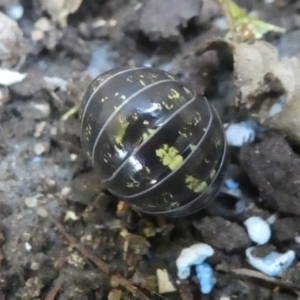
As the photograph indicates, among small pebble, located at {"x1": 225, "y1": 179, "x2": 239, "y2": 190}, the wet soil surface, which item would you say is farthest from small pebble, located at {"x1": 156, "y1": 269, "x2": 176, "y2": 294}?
small pebble, located at {"x1": 225, "y1": 179, "x2": 239, "y2": 190}

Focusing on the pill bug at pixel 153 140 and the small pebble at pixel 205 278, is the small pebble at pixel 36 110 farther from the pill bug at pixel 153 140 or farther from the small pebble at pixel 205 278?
the small pebble at pixel 205 278

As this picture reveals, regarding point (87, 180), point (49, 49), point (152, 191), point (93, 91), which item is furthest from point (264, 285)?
point (49, 49)

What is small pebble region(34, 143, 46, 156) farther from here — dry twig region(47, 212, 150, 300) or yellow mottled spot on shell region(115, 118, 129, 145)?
yellow mottled spot on shell region(115, 118, 129, 145)

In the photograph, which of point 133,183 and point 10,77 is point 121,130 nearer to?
point 133,183

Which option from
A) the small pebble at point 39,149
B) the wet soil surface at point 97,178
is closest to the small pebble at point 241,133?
the wet soil surface at point 97,178

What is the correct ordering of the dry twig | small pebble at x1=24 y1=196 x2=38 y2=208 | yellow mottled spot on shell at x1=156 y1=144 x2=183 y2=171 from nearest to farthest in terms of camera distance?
yellow mottled spot on shell at x1=156 y1=144 x2=183 y2=171 → the dry twig → small pebble at x1=24 y1=196 x2=38 y2=208

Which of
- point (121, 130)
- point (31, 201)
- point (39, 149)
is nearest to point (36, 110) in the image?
point (39, 149)

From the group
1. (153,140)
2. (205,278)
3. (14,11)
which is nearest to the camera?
(153,140)
